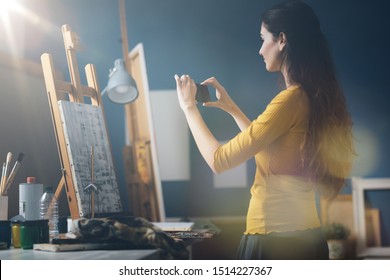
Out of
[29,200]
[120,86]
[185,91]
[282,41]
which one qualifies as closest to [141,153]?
[120,86]

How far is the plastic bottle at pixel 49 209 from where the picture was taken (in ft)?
6.18

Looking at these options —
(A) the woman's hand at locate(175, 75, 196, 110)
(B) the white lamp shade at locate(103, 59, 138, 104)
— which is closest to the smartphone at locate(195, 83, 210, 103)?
(A) the woman's hand at locate(175, 75, 196, 110)

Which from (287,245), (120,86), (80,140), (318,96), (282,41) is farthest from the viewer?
(120,86)

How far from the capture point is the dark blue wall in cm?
195

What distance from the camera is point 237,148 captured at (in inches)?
65.6

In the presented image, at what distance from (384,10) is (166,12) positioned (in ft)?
2.51

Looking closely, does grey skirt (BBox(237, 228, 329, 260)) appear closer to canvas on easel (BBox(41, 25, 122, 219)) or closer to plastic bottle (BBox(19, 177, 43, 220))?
canvas on easel (BBox(41, 25, 122, 219))

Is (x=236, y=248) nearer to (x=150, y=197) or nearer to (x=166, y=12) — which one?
(x=150, y=197)

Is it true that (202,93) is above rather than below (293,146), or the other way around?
above

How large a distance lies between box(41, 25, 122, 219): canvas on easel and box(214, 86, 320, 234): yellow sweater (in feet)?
1.95

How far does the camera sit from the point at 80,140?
2.00m

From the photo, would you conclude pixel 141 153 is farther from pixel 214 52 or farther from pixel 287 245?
pixel 287 245

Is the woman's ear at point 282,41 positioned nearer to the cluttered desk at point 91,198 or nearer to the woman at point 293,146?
the woman at point 293,146

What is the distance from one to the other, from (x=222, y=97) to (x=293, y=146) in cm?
47
